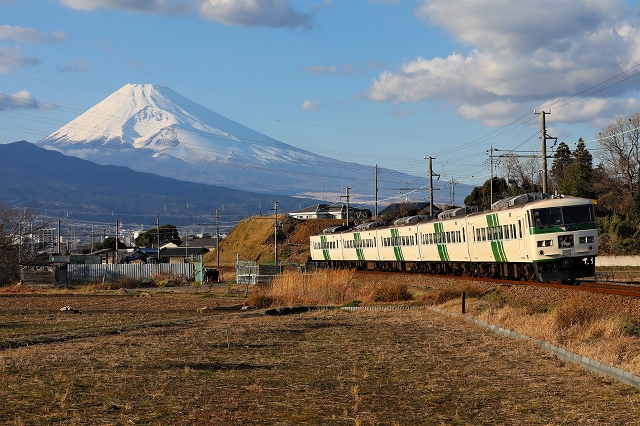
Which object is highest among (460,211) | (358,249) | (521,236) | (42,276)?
(460,211)

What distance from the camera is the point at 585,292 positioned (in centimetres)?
2469

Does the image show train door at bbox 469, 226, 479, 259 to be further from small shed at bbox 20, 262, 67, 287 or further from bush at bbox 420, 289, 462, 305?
small shed at bbox 20, 262, 67, 287

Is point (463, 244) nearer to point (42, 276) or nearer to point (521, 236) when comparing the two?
point (521, 236)

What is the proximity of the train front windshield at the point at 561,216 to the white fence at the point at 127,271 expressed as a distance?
1369 inches

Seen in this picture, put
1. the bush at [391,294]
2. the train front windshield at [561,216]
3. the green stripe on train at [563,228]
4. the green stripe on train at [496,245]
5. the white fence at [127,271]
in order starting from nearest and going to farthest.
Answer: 1. the green stripe on train at [563,228]
2. the train front windshield at [561,216]
3. the bush at [391,294]
4. the green stripe on train at [496,245]
5. the white fence at [127,271]

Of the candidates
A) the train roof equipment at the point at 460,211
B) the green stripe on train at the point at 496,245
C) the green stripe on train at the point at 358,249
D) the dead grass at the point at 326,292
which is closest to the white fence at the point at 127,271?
the green stripe on train at the point at 358,249

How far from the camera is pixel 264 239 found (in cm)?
11062

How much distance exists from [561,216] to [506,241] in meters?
3.84

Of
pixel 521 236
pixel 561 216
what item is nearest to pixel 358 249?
pixel 521 236

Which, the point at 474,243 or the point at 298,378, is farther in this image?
the point at 474,243

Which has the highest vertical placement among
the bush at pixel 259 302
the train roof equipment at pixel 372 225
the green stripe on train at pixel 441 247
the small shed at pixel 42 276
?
the train roof equipment at pixel 372 225

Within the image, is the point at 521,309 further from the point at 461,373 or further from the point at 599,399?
the point at 599,399

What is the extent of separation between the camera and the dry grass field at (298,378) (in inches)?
413

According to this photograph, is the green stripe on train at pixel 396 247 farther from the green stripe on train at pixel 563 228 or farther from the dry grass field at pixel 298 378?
the dry grass field at pixel 298 378
